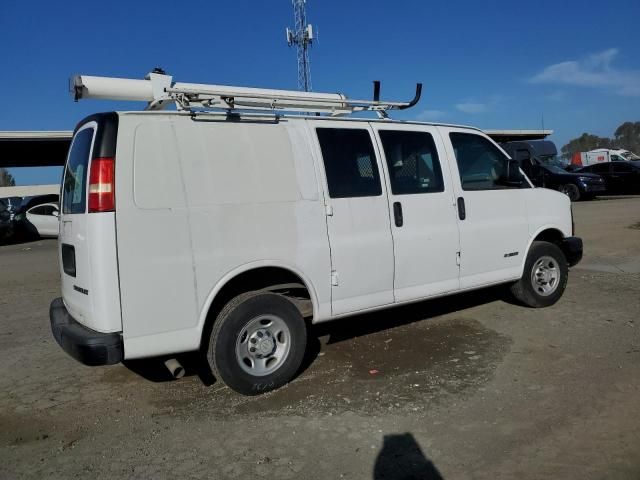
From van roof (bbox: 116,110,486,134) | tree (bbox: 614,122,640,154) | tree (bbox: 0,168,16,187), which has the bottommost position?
van roof (bbox: 116,110,486,134)

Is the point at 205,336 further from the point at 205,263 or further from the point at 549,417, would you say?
the point at 549,417

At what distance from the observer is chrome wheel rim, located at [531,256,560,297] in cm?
632

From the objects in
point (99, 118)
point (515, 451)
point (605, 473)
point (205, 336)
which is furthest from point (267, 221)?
point (605, 473)

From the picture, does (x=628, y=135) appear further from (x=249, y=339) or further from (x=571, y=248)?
(x=249, y=339)

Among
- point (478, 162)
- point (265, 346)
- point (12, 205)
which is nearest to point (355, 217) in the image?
point (265, 346)

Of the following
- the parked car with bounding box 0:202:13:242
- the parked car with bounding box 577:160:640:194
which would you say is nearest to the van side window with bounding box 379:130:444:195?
the parked car with bounding box 0:202:13:242

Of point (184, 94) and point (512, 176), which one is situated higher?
point (184, 94)

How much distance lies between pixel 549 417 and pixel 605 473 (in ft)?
2.23

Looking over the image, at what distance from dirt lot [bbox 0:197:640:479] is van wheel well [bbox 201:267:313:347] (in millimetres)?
619

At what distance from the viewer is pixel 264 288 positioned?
4.37m

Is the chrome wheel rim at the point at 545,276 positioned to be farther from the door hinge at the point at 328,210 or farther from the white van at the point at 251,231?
the door hinge at the point at 328,210

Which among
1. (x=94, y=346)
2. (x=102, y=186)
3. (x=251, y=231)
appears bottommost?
(x=94, y=346)

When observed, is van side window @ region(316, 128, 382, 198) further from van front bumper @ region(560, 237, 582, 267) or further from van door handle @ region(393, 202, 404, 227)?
van front bumper @ region(560, 237, 582, 267)

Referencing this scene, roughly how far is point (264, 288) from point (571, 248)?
4057mm
